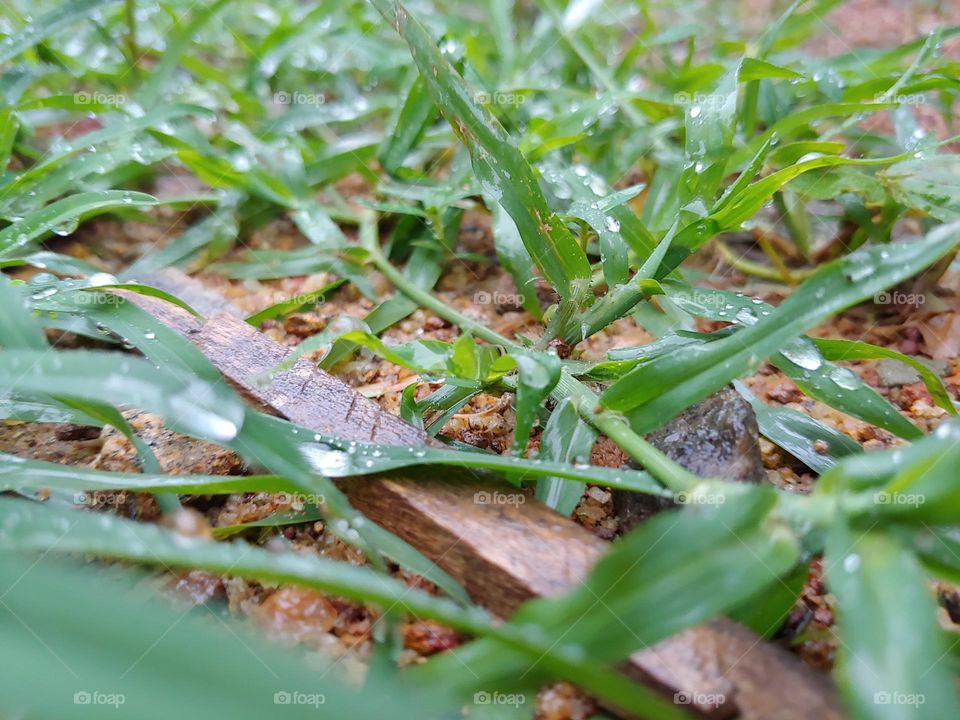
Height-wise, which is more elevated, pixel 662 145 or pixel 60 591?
pixel 60 591

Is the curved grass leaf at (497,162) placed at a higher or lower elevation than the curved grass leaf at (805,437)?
higher

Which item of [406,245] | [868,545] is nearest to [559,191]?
[406,245]

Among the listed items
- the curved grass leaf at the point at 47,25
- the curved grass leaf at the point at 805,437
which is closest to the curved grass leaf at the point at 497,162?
the curved grass leaf at the point at 805,437

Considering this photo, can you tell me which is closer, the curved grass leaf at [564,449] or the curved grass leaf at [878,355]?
the curved grass leaf at [564,449]

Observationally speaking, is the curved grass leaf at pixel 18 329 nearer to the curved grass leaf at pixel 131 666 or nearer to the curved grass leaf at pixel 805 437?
the curved grass leaf at pixel 131 666

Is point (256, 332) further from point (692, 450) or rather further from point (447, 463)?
point (692, 450)

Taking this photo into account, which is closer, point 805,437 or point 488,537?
point 488,537

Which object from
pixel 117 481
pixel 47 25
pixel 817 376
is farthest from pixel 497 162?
pixel 47 25

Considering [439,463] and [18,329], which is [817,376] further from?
[18,329]

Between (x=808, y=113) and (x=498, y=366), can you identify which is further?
(x=808, y=113)
